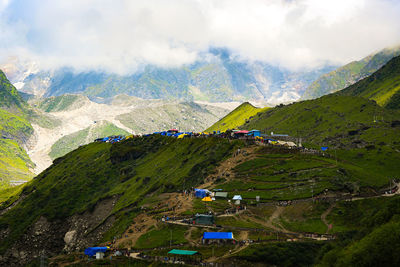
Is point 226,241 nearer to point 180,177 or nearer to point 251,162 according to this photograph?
point 251,162

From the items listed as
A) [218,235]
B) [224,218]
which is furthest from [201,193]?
[218,235]

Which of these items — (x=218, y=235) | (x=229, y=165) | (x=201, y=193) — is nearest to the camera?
(x=218, y=235)

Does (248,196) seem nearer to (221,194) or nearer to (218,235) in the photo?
(221,194)

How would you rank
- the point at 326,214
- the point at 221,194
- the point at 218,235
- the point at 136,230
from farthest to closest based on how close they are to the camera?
1. the point at 221,194
2. the point at 136,230
3. the point at 326,214
4. the point at 218,235

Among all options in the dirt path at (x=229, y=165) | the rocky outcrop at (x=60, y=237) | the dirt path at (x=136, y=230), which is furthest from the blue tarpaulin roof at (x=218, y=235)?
the rocky outcrop at (x=60, y=237)

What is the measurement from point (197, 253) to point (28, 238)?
121 m

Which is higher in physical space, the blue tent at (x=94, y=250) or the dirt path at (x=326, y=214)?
the dirt path at (x=326, y=214)

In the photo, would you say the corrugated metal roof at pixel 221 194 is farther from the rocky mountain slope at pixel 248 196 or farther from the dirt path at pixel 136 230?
the dirt path at pixel 136 230

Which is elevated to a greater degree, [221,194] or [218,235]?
[221,194]

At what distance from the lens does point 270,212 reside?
12419cm

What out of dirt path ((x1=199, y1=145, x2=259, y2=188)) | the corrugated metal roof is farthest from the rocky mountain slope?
the corrugated metal roof

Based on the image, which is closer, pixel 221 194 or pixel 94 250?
pixel 94 250

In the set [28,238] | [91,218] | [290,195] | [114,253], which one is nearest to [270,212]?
[290,195]

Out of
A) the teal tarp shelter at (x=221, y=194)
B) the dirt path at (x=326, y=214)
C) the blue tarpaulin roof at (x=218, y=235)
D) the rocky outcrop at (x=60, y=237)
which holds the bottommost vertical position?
the rocky outcrop at (x=60, y=237)
